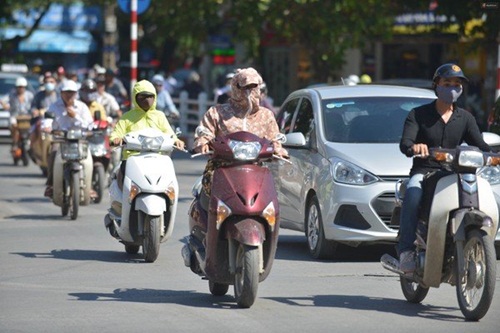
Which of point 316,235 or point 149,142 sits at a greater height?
point 149,142

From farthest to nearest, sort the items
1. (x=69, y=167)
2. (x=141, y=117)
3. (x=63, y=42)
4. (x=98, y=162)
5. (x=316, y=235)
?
(x=63, y=42), (x=98, y=162), (x=69, y=167), (x=141, y=117), (x=316, y=235)

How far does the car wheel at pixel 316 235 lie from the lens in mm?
13086

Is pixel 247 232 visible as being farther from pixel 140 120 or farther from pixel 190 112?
pixel 190 112

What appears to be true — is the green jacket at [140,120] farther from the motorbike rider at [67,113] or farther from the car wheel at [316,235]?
the motorbike rider at [67,113]

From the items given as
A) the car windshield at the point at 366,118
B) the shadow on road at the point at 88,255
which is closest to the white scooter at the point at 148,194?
the shadow on road at the point at 88,255

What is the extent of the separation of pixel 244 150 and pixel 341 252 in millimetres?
4344

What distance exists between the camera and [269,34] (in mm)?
41094

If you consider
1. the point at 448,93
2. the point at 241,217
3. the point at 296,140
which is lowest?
the point at 241,217

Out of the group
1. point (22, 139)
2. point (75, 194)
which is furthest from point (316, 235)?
point (22, 139)

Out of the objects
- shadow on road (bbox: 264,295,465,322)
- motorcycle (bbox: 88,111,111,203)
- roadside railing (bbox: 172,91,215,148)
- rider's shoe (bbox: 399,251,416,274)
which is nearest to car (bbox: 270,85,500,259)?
shadow on road (bbox: 264,295,465,322)

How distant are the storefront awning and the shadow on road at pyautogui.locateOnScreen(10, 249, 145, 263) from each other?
4605 centimetres

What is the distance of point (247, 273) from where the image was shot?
9.49 meters

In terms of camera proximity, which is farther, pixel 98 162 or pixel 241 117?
pixel 98 162

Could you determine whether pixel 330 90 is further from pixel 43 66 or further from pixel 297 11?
pixel 43 66
